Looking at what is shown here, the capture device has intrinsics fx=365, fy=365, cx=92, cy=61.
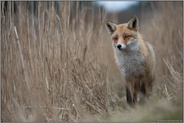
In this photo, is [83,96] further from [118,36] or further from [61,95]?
[118,36]

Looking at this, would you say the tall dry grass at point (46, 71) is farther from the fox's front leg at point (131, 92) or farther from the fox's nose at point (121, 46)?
the fox's nose at point (121, 46)

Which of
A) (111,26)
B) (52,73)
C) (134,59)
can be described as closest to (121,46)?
(134,59)

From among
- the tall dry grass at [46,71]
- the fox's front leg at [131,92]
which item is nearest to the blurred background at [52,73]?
the tall dry grass at [46,71]

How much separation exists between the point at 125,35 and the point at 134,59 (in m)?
0.45

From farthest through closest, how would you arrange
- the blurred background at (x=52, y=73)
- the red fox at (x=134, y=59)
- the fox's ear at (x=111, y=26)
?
the fox's ear at (x=111, y=26) < the red fox at (x=134, y=59) < the blurred background at (x=52, y=73)

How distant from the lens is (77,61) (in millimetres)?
5852

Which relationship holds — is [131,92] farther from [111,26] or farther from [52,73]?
[52,73]

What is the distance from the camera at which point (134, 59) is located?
19.9ft

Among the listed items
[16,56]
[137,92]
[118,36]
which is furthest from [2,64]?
[137,92]

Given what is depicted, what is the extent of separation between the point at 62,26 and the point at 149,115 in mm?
2262

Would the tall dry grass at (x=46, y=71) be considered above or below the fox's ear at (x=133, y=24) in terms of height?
below

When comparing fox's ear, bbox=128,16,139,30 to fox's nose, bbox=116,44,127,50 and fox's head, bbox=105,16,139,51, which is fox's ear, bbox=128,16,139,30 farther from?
fox's nose, bbox=116,44,127,50

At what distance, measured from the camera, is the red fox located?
234 inches

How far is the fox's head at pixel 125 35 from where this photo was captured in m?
5.80
